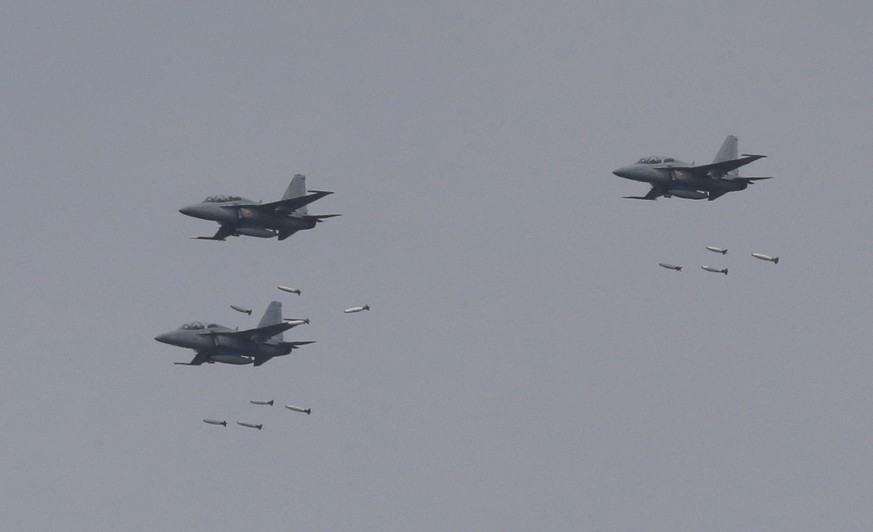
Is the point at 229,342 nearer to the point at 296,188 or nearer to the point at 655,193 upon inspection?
the point at 296,188

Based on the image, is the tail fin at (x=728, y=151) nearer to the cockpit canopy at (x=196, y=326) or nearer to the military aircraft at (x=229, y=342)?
the military aircraft at (x=229, y=342)

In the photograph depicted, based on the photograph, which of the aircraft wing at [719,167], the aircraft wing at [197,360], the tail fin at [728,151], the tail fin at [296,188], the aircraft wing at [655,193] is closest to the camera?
the aircraft wing at [719,167]

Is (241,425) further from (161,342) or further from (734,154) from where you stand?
(734,154)

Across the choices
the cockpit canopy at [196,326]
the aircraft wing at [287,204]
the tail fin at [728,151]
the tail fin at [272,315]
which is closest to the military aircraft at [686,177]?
the tail fin at [728,151]

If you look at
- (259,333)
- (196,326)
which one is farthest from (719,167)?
(196,326)

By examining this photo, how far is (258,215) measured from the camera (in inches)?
4208

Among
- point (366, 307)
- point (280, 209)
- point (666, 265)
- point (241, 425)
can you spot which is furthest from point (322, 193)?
point (666, 265)

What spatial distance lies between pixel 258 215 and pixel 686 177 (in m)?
31.4

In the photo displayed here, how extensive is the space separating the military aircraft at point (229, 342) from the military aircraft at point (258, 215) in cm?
709

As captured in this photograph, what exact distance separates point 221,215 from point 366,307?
15430 mm

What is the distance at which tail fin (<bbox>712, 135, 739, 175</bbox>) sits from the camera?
108m

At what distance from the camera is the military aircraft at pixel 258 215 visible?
10612 centimetres

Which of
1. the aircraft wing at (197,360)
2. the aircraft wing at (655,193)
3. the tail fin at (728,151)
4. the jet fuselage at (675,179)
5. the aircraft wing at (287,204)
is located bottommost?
the aircraft wing at (197,360)

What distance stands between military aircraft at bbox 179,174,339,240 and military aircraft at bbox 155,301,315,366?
709 centimetres
